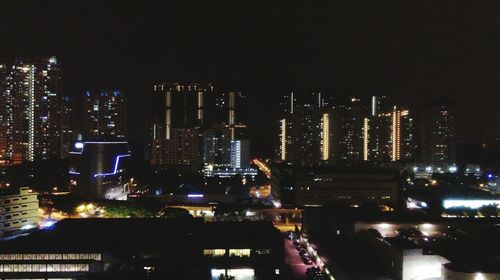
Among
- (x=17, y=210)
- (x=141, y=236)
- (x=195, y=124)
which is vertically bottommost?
(x=141, y=236)

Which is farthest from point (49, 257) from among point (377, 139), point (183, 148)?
point (377, 139)

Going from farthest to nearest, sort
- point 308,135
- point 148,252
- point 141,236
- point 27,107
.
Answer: point 308,135
point 27,107
point 141,236
point 148,252

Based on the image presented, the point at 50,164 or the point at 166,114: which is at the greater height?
the point at 166,114

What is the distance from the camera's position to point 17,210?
40.4ft

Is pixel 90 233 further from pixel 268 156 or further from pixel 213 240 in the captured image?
pixel 268 156

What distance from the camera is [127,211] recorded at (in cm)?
1363

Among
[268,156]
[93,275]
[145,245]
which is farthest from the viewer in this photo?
[268,156]

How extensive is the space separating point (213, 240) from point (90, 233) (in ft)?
8.31

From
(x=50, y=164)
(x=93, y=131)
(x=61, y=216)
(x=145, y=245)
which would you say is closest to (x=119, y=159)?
(x=61, y=216)

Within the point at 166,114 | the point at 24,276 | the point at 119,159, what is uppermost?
the point at 166,114

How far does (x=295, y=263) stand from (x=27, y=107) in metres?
19.3

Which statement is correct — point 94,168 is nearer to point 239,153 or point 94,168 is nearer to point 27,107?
point 27,107

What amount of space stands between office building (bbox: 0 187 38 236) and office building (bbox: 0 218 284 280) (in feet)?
6.37

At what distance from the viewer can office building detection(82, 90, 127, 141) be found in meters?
29.0
